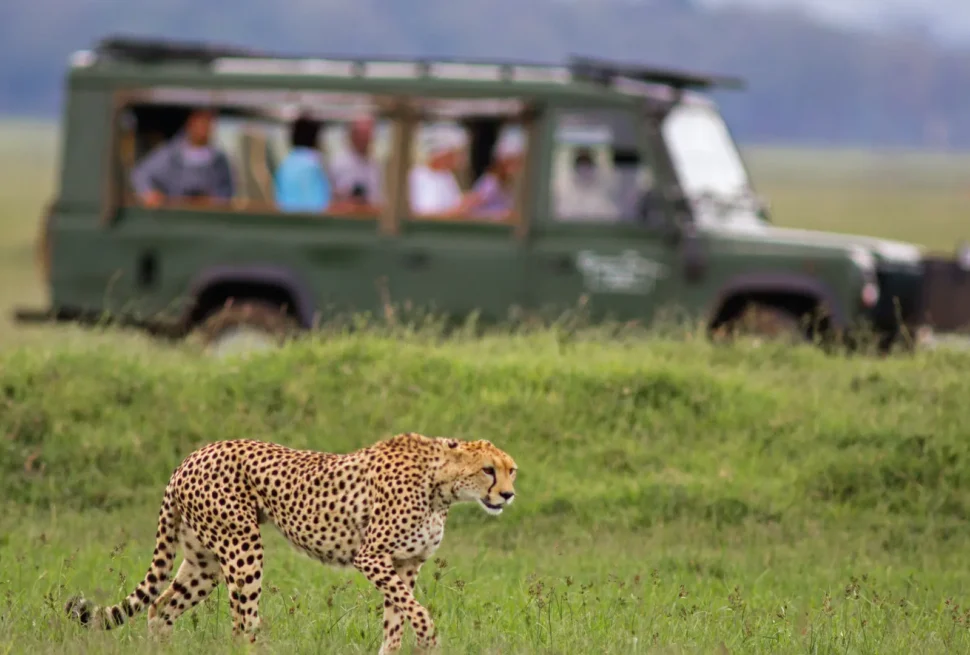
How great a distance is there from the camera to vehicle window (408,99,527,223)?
13305 mm

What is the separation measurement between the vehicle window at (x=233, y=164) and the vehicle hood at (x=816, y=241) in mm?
2593

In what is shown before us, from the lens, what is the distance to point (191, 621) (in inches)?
271

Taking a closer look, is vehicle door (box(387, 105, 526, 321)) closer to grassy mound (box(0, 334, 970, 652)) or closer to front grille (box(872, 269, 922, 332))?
grassy mound (box(0, 334, 970, 652))

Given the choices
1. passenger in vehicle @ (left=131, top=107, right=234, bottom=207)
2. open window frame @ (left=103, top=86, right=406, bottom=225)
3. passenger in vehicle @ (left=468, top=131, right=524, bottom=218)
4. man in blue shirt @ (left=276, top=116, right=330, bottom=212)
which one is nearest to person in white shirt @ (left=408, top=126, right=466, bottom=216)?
passenger in vehicle @ (left=468, top=131, right=524, bottom=218)

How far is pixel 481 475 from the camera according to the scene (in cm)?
603

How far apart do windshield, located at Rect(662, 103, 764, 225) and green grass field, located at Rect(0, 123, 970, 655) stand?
1.81 metres

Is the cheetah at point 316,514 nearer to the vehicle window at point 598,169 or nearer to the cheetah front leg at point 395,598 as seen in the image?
the cheetah front leg at point 395,598

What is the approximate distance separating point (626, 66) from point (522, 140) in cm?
90

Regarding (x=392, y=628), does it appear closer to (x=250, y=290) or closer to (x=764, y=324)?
(x=764, y=324)

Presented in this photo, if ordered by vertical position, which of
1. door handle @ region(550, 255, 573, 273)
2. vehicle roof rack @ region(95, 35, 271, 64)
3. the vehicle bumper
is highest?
vehicle roof rack @ region(95, 35, 271, 64)

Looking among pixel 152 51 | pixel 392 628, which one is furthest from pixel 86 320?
pixel 392 628

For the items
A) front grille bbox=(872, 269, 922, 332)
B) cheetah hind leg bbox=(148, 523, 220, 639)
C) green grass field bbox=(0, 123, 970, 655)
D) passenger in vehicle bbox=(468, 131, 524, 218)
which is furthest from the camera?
passenger in vehicle bbox=(468, 131, 524, 218)

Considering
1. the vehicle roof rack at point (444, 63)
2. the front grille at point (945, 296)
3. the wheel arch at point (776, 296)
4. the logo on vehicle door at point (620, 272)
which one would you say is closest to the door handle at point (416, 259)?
the logo on vehicle door at point (620, 272)

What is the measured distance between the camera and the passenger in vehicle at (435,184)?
44.3ft
